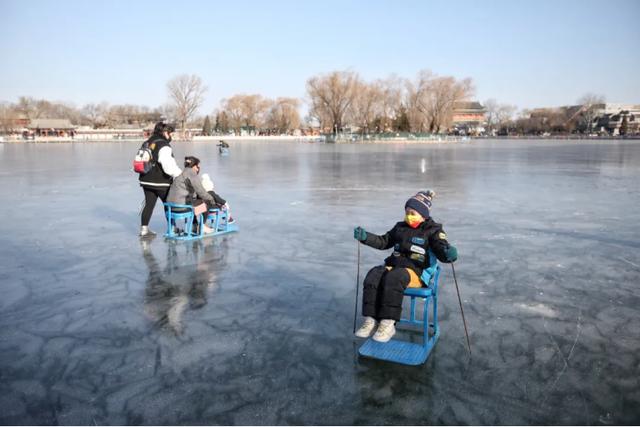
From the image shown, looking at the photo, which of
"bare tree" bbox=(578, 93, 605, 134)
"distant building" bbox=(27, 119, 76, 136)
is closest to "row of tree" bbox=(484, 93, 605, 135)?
"bare tree" bbox=(578, 93, 605, 134)

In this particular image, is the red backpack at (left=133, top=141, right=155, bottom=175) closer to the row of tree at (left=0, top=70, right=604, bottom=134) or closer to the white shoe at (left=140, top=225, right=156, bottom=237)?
the white shoe at (left=140, top=225, right=156, bottom=237)

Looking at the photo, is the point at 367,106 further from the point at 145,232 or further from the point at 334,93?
the point at 145,232

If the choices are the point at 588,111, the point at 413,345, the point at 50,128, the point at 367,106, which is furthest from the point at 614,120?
the point at 413,345

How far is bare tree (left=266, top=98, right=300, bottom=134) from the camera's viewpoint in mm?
116312

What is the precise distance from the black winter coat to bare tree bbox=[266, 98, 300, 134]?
113964 mm

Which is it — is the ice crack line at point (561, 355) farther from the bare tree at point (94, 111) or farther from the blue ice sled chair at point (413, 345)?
the bare tree at point (94, 111)

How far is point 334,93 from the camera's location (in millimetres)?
72438

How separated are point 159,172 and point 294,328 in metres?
4.37

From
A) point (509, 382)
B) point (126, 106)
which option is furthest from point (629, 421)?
point (126, 106)

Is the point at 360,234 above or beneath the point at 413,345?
above

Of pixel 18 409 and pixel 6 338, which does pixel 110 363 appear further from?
pixel 6 338

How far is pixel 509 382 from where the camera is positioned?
3.19 metres

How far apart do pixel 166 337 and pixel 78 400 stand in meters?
0.94

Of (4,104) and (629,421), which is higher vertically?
(4,104)
